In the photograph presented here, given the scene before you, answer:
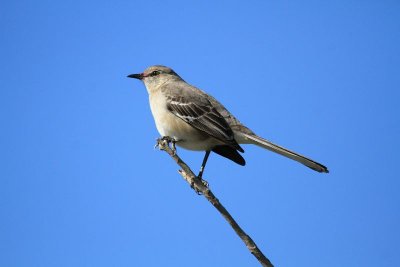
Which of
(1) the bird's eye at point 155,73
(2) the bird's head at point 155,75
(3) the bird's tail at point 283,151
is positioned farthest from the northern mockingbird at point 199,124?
(1) the bird's eye at point 155,73

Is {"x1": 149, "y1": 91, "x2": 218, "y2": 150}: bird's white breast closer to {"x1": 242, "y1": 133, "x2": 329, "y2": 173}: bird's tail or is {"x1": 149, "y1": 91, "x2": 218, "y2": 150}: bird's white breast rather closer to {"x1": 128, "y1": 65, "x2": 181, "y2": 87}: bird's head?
{"x1": 242, "y1": 133, "x2": 329, "y2": 173}: bird's tail

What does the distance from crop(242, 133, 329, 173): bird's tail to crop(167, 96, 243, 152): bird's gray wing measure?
0.27m

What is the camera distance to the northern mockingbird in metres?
7.53

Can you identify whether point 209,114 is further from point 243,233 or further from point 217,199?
point 243,233

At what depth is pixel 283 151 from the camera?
673 cm

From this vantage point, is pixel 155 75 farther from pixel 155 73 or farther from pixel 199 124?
pixel 199 124

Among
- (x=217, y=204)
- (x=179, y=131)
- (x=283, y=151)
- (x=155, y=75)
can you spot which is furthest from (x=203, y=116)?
(x=217, y=204)

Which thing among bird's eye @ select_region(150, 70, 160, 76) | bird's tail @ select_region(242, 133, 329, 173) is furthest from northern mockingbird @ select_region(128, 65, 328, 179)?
bird's eye @ select_region(150, 70, 160, 76)

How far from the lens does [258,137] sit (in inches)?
295

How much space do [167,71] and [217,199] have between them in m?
4.90

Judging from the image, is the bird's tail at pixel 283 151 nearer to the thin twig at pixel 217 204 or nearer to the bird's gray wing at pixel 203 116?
the bird's gray wing at pixel 203 116

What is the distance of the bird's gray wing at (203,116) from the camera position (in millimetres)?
7469

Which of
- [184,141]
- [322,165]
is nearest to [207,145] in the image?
[184,141]

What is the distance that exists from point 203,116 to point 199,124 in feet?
0.76
